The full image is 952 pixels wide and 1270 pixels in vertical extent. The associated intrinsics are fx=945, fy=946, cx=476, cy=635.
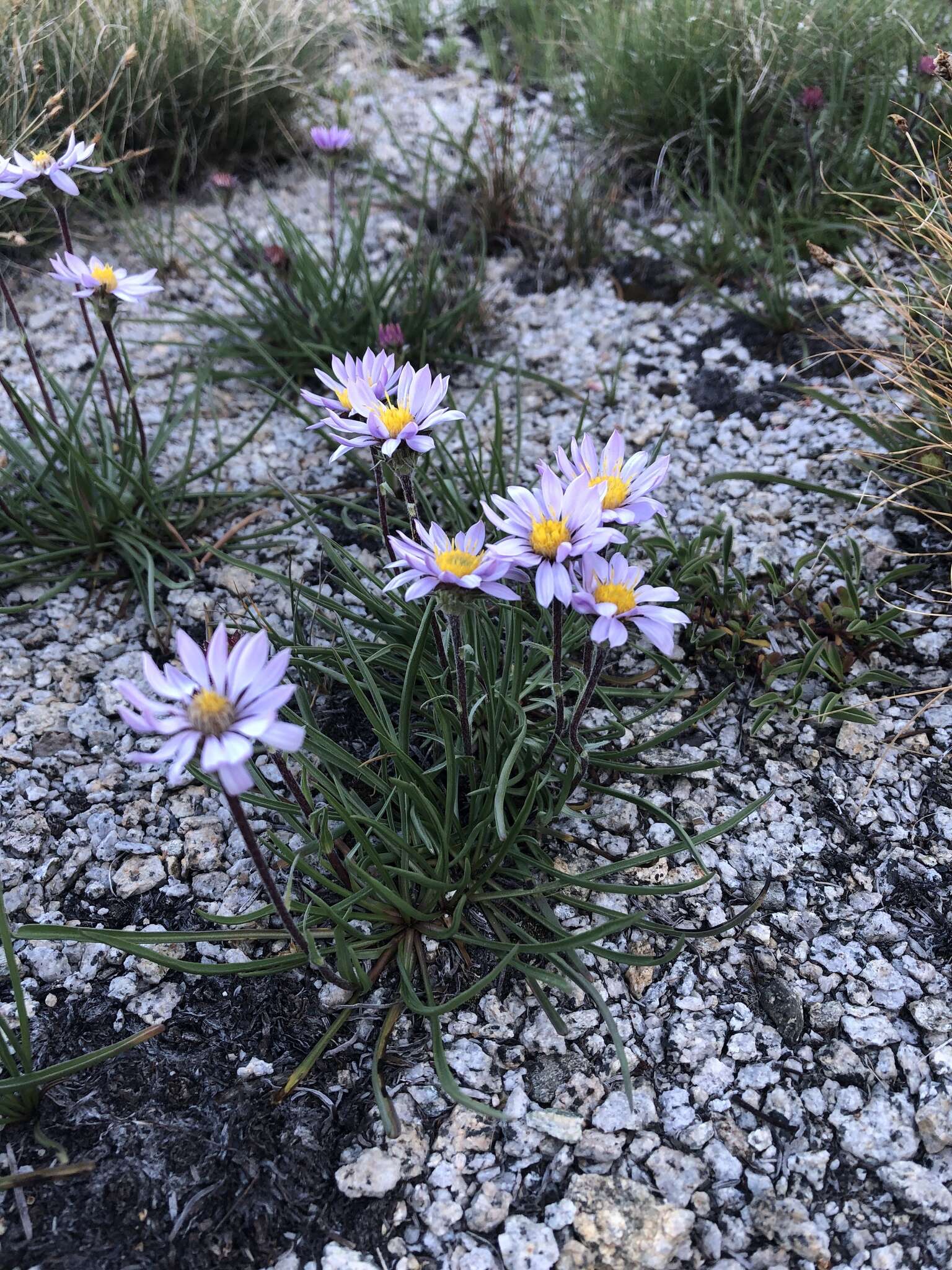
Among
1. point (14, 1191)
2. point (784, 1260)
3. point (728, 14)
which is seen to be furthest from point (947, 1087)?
point (728, 14)

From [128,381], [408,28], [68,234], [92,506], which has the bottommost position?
[92,506]

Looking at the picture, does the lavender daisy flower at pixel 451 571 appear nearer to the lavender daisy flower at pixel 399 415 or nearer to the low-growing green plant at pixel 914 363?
the lavender daisy flower at pixel 399 415

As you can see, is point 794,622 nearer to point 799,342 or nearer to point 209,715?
point 799,342

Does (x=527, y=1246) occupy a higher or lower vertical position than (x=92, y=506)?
lower

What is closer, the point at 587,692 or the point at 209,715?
the point at 209,715

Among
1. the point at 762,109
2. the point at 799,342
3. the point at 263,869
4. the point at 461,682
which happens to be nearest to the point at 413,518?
the point at 461,682

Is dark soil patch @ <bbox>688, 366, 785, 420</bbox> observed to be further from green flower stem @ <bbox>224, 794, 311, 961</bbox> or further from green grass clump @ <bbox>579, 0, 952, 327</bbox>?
green flower stem @ <bbox>224, 794, 311, 961</bbox>

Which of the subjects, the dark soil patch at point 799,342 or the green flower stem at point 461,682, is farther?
the dark soil patch at point 799,342

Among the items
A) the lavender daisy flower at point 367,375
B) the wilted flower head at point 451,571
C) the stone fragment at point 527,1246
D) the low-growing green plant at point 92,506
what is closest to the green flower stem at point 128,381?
the low-growing green plant at point 92,506
